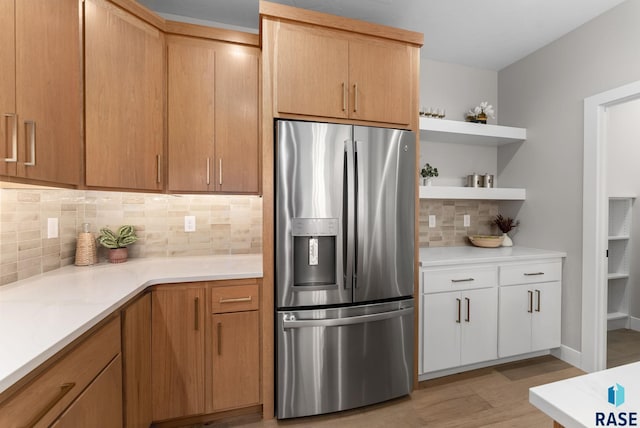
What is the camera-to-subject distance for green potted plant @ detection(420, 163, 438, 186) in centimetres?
265

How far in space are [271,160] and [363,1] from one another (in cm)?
136

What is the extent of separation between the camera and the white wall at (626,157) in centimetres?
296

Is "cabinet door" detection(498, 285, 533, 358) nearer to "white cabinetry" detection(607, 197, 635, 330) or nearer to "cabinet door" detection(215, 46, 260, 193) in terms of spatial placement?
"white cabinetry" detection(607, 197, 635, 330)

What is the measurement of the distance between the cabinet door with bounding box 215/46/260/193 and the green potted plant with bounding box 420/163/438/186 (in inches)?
59.3

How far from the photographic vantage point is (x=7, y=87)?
109cm

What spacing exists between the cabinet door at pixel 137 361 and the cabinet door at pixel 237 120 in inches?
35.4

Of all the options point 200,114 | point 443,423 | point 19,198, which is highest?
point 200,114

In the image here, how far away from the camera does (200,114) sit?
1.99 meters

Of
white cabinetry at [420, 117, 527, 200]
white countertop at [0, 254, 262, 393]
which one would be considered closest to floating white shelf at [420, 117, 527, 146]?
white cabinetry at [420, 117, 527, 200]

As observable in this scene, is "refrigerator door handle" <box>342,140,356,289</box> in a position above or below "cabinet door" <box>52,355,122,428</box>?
above

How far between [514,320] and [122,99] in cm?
323

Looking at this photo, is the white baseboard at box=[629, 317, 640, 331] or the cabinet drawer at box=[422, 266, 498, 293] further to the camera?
the white baseboard at box=[629, 317, 640, 331]

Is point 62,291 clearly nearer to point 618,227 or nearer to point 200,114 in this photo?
point 200,114

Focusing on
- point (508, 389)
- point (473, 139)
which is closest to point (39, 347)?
point (508, 389)
